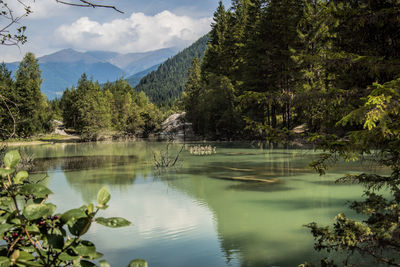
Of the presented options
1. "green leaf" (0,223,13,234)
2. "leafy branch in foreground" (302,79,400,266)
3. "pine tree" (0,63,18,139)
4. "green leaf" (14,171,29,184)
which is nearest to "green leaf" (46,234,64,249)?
"green leaf" (0,223,13,234)

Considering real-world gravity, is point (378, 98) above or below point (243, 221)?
above

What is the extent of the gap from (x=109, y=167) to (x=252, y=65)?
20653mm

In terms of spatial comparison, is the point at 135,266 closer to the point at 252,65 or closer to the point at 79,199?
the point at 79,199

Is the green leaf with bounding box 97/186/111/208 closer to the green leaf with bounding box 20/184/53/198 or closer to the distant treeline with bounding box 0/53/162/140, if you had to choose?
the green leaf with bounding box 20/184/53/198

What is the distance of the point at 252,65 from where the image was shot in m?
37.0

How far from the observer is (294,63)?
30.5 metres

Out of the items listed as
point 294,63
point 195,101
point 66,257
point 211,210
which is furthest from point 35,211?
point 195,101

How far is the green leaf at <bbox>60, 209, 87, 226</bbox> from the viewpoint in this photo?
1.16 metres

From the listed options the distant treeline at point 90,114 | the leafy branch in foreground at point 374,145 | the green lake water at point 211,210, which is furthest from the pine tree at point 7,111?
the distant treeline at point 90,114

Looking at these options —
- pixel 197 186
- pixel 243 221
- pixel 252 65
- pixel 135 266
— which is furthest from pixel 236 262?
pixel 252 65

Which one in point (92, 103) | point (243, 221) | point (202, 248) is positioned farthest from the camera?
point (92, 103)

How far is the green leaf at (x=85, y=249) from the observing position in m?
1.16

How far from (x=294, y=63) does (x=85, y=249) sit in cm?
3134

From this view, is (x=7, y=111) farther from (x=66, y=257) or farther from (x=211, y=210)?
(x=66, y=257)
